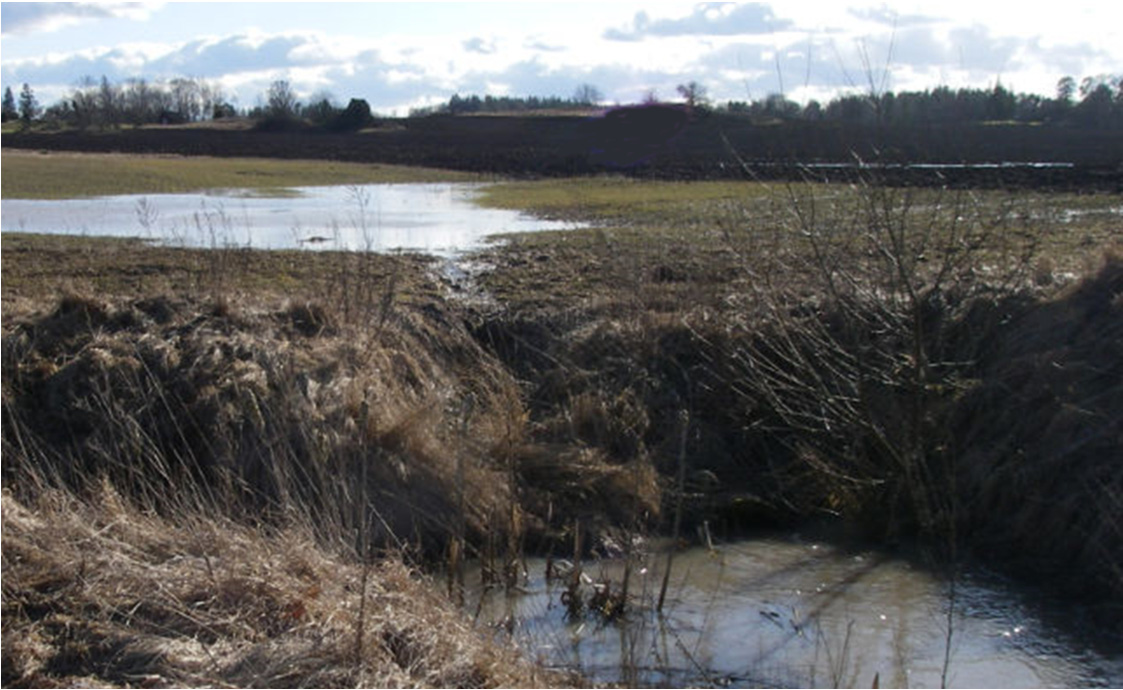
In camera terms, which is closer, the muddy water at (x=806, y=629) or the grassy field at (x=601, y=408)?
the muddy water at (x=806, y=629)

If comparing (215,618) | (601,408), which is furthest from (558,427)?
(215,618)

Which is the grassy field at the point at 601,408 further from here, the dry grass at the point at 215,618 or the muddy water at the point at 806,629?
the muddy water at the point at 806,629

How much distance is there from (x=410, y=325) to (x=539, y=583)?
444 centimetres

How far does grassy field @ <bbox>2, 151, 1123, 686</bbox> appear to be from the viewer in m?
10.1

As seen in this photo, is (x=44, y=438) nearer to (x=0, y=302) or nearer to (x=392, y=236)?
(x=0, y=302)

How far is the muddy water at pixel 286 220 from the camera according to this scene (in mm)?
20188

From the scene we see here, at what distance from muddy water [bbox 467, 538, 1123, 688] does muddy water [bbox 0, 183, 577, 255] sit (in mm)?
8271

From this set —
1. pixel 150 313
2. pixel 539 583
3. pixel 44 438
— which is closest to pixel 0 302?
pixel 150 313

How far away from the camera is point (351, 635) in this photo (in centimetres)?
620

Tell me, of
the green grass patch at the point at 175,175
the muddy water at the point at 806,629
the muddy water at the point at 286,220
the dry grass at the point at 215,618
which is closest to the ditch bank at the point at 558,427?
the muddy water at the point at 806,629

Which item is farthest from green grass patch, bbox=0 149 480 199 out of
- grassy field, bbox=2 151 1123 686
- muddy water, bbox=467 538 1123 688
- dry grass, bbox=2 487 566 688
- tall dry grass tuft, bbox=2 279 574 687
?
dry grass, bbox=2 487 566 688

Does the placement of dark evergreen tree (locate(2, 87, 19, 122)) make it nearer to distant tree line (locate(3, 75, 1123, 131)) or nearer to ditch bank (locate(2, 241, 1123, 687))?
distant tree line (locate(3, 75, 1123, 131))

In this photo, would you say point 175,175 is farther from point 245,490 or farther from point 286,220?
point 245,490

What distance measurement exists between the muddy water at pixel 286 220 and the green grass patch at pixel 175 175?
Result: 6.77ft
